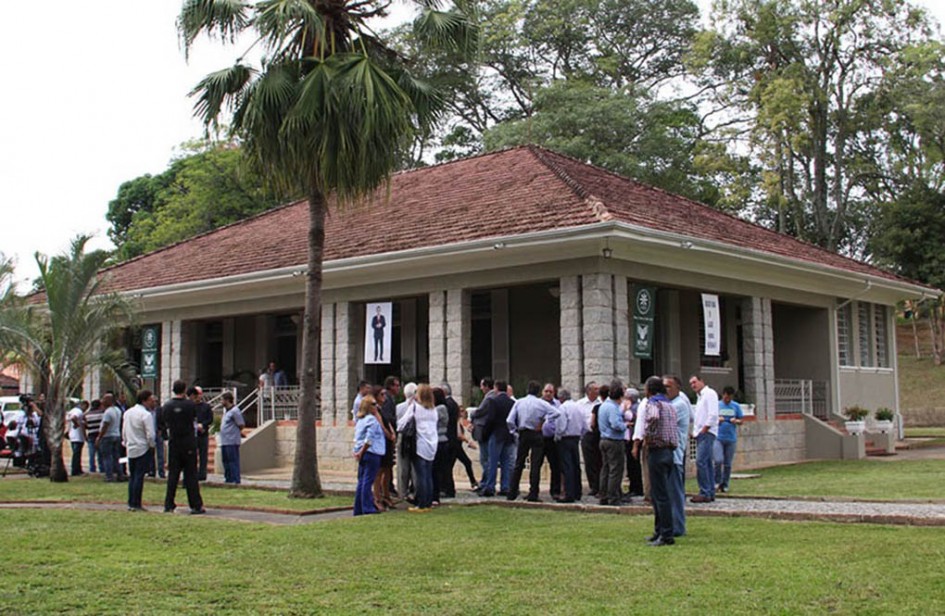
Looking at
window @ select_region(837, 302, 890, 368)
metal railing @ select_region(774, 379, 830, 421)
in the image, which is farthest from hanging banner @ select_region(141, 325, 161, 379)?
window @ select_region(837, 302, 890, 368)

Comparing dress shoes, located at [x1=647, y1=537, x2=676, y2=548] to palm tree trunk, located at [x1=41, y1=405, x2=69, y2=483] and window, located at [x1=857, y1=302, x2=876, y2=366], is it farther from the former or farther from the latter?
window, located at [x1=857, y1=302, x2=876, y2=366]

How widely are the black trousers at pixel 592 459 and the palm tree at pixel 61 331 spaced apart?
1020 cm

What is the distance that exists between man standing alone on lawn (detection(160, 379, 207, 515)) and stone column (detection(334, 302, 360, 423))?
8092 millimetres

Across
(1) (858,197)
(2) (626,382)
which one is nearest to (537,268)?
(2) (626,382)

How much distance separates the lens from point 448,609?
7.71 metres

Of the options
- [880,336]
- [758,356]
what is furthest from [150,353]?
[880,336]

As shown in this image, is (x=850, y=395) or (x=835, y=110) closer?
(x=850, y=395)

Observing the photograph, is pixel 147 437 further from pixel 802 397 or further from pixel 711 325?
pixel 802 397

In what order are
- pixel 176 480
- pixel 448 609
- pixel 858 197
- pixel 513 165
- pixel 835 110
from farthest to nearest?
pixel 858 197 → pixel 835 110 → pixel 513 165 → pixel 176 480 → pixel 448 609

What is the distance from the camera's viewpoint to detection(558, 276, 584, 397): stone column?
18.5 metres

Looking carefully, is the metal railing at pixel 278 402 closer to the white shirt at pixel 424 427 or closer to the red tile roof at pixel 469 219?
the red tile roof at pixel 469 219

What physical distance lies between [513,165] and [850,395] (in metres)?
9.59

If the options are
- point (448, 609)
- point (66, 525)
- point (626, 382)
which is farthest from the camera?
point (626, 382)

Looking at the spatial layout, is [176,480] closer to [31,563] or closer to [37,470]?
[31,563]
